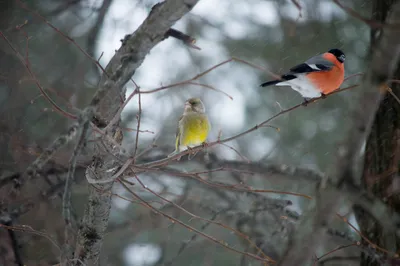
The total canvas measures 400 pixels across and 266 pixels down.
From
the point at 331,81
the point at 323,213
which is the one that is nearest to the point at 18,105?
the point at 331,81

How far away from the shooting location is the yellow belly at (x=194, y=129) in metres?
4.14

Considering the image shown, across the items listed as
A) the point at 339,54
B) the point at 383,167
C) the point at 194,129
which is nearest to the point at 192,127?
the point at 194,129

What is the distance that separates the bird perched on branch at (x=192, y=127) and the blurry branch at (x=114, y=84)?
180 cm

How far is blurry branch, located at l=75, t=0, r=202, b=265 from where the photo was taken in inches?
77.2

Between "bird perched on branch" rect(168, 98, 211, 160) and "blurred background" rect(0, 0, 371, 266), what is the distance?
20cm

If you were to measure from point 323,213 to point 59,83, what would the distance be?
13.1 feet

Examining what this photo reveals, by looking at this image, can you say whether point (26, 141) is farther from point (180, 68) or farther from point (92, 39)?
point (180, 68)

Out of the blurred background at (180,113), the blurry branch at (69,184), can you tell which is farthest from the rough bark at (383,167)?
the blurry branch at (69,184)

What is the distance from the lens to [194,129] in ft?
13.6

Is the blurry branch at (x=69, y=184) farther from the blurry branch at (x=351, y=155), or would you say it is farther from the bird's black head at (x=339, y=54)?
the bird's black head at (x=339, y=54)

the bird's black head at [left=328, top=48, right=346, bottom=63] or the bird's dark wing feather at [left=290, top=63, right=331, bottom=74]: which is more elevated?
the bird's black head at [left=328, top=48, right=346, bottom=63]

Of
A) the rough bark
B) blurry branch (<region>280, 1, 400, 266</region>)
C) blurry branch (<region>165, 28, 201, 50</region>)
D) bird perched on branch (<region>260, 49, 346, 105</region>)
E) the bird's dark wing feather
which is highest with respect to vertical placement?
the bird's dark wing feather

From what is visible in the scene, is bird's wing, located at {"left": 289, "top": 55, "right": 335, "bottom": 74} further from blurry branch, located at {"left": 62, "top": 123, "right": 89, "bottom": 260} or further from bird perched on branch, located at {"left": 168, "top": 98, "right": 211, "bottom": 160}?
blurry branch, located at {"left": 62, "top": 123, "right": 89, "bottom": 260}

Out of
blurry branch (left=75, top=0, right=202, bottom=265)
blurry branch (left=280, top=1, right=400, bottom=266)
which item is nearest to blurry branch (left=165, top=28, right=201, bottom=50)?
blurry branch (left=75, top=0, right=202, bottom=265)
